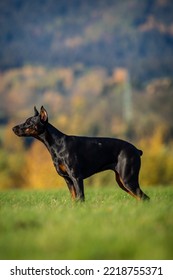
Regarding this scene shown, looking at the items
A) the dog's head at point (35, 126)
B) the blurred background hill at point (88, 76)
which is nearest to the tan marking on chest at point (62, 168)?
the dog's head at point (35, 126)

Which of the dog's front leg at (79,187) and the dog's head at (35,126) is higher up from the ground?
the dog's head at (35,126)

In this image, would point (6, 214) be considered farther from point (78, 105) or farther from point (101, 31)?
point (101, 31)

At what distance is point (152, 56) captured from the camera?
129 metres

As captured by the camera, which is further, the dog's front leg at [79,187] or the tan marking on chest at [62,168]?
the tan marking on chest at [62,168]

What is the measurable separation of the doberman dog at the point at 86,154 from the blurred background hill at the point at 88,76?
34.3 metres

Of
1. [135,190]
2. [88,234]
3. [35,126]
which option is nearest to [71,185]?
[135,190]

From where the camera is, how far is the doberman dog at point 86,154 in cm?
1165

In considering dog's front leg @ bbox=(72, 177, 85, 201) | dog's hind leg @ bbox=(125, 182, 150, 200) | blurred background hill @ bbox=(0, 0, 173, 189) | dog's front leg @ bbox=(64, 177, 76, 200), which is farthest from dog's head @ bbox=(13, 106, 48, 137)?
blurred background hill @ bbox=(0, 0, 173, 189)

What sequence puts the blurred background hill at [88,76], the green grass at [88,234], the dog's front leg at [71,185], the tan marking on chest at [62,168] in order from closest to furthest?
1. the green grass at [88,234]
2. the tan marking on chest at [62,168]
3. the dog's front leg at [71,185]
4. the blurred background hill at [88,76]

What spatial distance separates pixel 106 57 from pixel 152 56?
385 inches

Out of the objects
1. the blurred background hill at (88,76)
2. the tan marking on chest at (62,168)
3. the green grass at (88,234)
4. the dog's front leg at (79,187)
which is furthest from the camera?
the blurred background hill at (88,76)

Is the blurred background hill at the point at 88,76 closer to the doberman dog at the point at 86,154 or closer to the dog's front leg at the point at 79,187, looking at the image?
the doberman dog at the point at 86,154

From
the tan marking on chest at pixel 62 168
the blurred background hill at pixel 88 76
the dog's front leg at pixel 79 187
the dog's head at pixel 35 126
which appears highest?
the blurred background hill at pixel 88 76

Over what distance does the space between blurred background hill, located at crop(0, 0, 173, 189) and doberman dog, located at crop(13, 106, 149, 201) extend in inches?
1349
